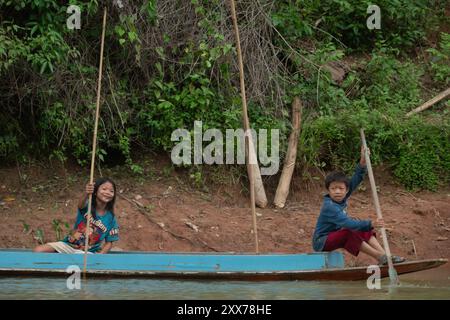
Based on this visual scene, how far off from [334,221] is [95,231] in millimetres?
2027

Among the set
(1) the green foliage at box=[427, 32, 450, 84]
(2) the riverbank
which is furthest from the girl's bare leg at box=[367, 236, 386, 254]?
(1) the green foliage at box=[427, 32, 450, 84]

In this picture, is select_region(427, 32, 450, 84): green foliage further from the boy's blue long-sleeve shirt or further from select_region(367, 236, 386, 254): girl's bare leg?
select_region(367, 236, 386, 254): girl's bare leg

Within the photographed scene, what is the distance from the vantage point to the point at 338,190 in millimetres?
6969

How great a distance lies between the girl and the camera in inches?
286

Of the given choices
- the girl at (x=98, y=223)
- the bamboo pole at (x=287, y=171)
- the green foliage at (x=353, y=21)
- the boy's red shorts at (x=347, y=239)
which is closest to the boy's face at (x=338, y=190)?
the boy's red shorts at (x=347, y=239)

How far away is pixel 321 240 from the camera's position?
7.05 meters

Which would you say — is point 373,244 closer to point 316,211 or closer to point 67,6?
point 316,211

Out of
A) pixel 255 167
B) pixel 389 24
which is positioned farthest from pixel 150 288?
pixel 389 24

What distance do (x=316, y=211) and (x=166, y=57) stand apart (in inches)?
91.9

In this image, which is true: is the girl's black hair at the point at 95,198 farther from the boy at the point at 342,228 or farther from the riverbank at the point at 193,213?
the boy at the point at 342,228

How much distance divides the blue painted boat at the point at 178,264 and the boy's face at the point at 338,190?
1.48ft

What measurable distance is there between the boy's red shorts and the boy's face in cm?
27

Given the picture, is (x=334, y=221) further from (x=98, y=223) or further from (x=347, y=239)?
(x=98, y=223)
